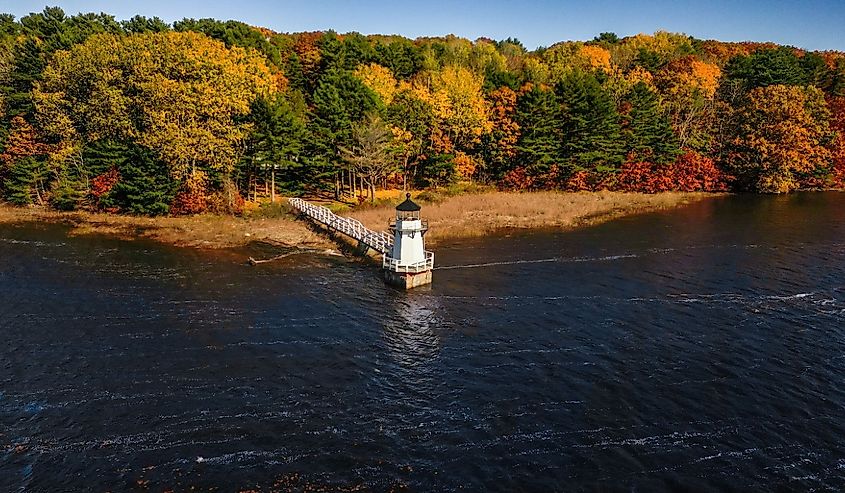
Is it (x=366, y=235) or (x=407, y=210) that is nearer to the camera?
(x=407, y=210)

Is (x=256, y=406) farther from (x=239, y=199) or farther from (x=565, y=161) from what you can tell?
(x=565, y=161)

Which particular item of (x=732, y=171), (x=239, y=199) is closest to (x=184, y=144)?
(x=239, y=199)

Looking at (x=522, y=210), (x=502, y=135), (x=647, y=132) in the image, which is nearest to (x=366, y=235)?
(x=522, y=210)

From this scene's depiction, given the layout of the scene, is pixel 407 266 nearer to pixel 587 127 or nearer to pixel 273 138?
pixel 273 138

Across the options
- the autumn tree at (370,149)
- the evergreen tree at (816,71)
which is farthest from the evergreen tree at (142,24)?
the evergreen tree at (816,71)

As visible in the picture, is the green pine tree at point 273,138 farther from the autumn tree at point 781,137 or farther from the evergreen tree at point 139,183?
the autumn tree at point 781,137
